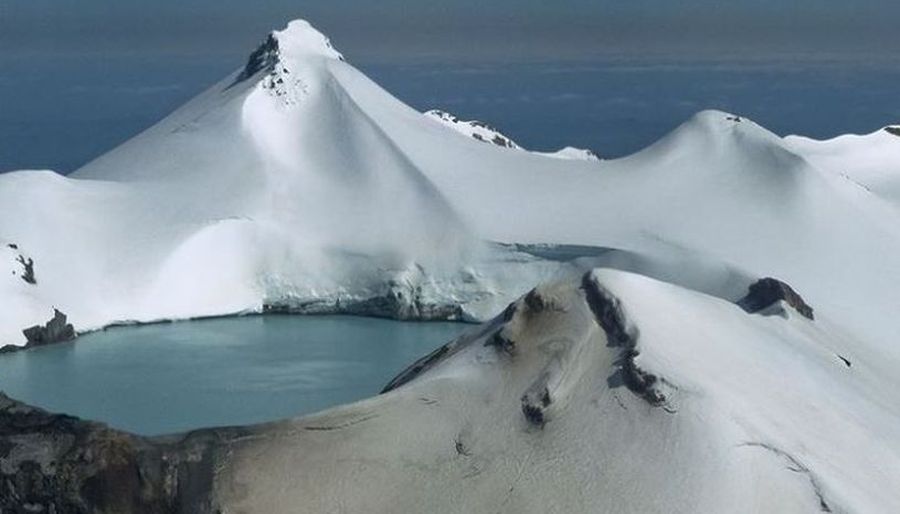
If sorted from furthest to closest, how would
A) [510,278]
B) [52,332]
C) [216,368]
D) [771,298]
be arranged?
[510,278] < [52,332] < [216,368] < [771,298]

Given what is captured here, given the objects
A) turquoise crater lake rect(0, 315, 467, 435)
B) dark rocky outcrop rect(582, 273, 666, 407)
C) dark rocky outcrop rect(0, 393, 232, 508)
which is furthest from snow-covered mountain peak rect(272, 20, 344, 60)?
dark rocky outcrop rect(0, 393, 232, 508)

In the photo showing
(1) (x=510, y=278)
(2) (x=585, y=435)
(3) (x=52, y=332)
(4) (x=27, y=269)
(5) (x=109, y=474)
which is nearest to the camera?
(5) (x=109, y=474)

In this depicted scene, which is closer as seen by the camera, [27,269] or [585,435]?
[585,435]

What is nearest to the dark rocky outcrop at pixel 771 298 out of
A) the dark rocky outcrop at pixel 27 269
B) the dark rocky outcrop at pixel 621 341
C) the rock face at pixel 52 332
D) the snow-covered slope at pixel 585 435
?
the snow-covered slope at pixel 585 435

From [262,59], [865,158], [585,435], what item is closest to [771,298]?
[585,435]

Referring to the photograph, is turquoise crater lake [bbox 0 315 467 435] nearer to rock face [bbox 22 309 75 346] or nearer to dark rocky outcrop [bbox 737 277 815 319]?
rock face [bbox 22 309 75 346]

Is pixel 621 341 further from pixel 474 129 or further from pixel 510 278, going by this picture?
pixel 474 129
